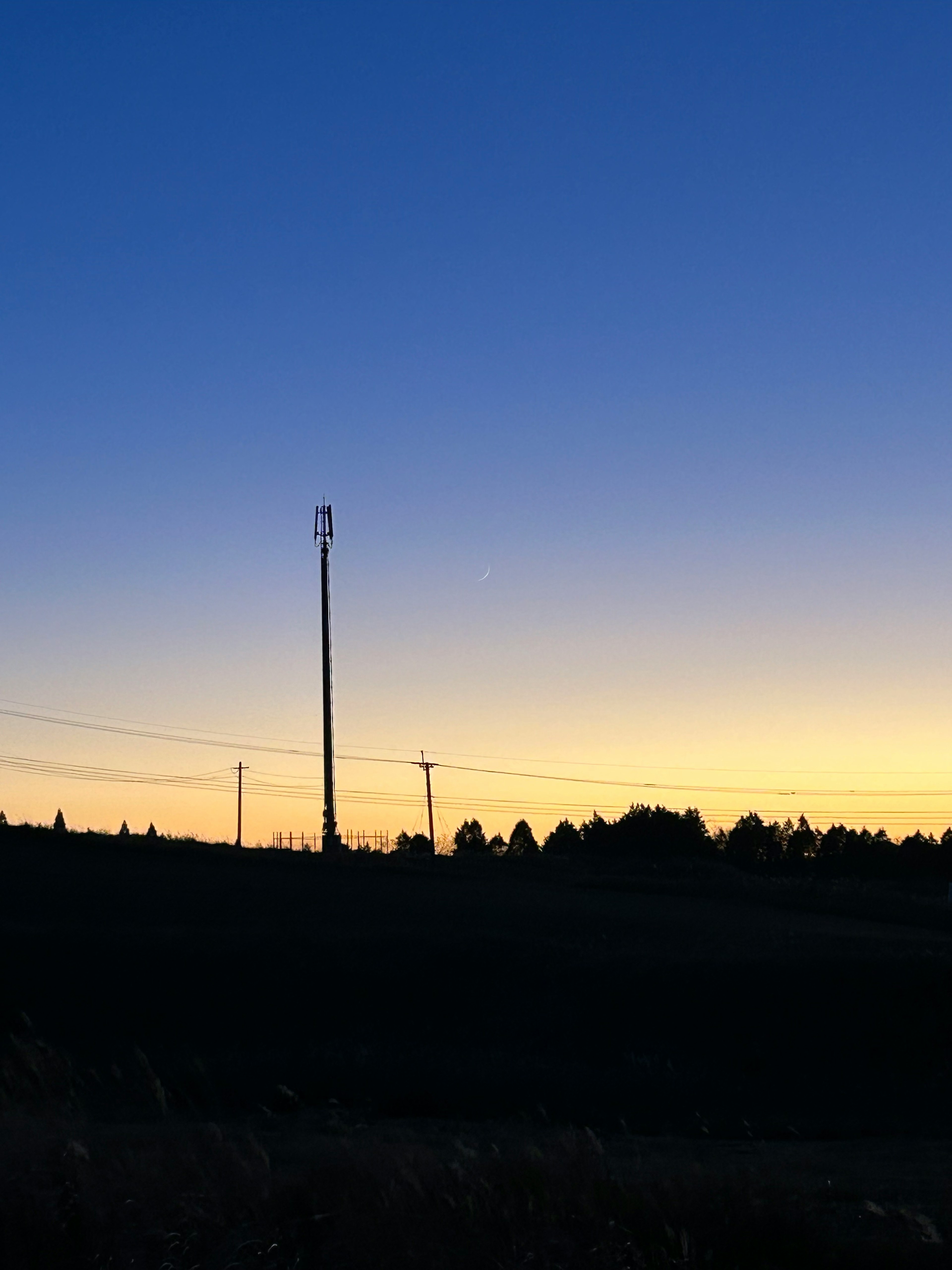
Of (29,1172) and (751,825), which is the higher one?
(751,825)

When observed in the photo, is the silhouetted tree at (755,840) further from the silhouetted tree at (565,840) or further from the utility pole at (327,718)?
the utility pole at (327,718)

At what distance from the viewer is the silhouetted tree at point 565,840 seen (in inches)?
4988

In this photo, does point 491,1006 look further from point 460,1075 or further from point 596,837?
point 596,837

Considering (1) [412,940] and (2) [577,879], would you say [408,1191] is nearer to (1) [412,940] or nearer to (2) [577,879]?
(1) [412,940]

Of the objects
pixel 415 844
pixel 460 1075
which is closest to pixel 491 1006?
pixel 460 1075

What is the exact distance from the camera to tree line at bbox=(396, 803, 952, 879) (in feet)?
377

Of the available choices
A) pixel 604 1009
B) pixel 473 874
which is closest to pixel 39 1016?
pixel 604 1009

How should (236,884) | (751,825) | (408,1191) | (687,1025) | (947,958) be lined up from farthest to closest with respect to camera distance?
(751,825)
(236,884)
(947,958)
(687,1025)
(408,1191)

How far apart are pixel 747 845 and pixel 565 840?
729 inches

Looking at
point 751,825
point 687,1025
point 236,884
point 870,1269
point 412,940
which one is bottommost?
point 870,1269

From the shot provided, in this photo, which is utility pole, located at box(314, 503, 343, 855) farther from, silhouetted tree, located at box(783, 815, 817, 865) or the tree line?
silhouetted tree, located at box(783, 815, 817, 865)

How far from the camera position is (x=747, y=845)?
440 ft

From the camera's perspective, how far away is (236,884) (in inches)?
1690

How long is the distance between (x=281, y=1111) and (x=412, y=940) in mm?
12898
